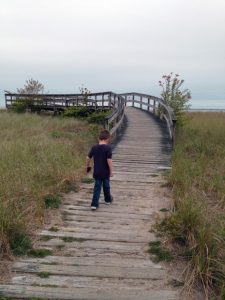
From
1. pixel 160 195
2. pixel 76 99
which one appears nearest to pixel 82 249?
pixel 160 195

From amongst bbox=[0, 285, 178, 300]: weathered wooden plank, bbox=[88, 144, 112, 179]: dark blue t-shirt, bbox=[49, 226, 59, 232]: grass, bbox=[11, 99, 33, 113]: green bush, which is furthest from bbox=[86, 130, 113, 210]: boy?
bbox=[11, 99, 33, 113]: green bush

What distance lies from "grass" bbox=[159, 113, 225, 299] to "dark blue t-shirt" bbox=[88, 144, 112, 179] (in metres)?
1.32

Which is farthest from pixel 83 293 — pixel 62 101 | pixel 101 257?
pixel 62 101

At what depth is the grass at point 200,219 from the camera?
13.5ft

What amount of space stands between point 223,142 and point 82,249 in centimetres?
1067

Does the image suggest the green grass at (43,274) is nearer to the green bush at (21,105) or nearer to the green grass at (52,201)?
the green grass at (52,201)

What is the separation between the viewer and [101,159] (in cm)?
663

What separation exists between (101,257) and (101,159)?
2254 millimetres

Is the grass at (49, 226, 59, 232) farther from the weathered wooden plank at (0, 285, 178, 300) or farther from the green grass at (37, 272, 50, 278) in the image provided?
the weathered wooden plank at (0, 285, 178, 300)

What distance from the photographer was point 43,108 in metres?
28.5

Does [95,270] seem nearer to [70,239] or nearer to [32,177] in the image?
[70,239]

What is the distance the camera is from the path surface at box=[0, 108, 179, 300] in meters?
3.95

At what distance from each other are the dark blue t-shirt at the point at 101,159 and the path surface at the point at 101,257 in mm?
602

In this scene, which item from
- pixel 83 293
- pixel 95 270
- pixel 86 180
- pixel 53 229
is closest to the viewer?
pixel 83 293
